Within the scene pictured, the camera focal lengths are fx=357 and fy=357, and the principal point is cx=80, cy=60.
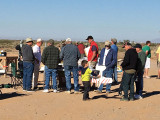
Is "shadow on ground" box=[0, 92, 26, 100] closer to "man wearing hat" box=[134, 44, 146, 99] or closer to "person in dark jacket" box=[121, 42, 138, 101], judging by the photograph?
"person in dark jacket" box=[121, 42, 138, 101]

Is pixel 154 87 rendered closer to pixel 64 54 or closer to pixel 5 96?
pixel 64 54

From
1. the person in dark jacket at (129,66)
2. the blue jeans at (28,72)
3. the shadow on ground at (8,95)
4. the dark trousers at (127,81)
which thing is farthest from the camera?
the blue jeans at (28,72)

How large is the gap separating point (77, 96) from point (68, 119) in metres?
3.47

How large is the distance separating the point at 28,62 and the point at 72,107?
10.6 ft

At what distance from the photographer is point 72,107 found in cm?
929

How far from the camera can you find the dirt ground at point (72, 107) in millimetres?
8109

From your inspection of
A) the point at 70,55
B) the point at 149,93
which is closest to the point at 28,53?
the point at 70,55

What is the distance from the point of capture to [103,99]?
10.7 metres

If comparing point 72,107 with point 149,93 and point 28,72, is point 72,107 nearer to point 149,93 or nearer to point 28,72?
point 28,72

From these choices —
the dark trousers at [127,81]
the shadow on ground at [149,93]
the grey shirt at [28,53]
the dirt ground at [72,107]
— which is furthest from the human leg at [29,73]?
the shadow on ground at [149,93]

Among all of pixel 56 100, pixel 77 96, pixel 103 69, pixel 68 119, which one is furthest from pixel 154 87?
pixel 68 119

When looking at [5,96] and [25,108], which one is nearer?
[25,108]

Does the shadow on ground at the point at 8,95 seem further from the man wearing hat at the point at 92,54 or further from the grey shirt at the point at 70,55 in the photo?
the man wearing hat at the point at 92,54

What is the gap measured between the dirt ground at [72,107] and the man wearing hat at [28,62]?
1.27ft
